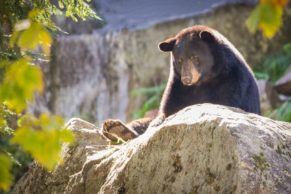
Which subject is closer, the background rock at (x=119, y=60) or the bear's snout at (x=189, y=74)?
the bear's snout at (x=189, y=74)

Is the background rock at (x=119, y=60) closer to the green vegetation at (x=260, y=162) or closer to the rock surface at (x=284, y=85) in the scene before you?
the rock surface at (x=284, y=85)

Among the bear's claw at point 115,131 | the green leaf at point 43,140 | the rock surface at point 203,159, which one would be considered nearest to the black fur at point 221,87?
the bear's claw at point 115,131

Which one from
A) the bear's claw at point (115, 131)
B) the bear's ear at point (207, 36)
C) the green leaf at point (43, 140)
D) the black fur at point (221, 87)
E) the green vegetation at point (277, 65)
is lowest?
the bear's claw at point (115, 131)

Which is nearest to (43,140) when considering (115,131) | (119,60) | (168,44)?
(115,131)

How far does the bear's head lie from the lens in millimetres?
7242

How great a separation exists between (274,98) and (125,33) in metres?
4.11

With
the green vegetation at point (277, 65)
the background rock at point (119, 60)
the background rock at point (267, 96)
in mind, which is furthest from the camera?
the background rock at point (119, 60)

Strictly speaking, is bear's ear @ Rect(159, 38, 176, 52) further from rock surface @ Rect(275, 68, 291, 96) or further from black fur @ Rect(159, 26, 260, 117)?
rock surface @ Rect(275, 68, 291, 96)

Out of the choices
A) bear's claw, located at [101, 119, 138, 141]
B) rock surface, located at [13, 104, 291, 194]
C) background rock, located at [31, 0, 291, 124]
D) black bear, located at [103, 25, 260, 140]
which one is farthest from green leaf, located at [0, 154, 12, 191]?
background rock, located at [31, 0, 291, 124]

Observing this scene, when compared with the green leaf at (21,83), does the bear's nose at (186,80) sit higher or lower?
higher

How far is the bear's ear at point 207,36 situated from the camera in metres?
7.21

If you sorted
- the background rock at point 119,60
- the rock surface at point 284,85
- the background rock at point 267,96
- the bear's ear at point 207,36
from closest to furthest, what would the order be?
1. the bear's ear at point 207,36
2. the background rock at point 267,96
3. the rock surface at point 284,85
4. the background rock at point 119,60

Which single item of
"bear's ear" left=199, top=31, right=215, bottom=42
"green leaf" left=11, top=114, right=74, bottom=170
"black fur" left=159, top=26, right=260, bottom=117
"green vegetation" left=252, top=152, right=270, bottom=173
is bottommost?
"green vegetation" left=252, top=152, right=270, bottom=173

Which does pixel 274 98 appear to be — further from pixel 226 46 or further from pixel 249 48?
Answer: pixel 226 46
